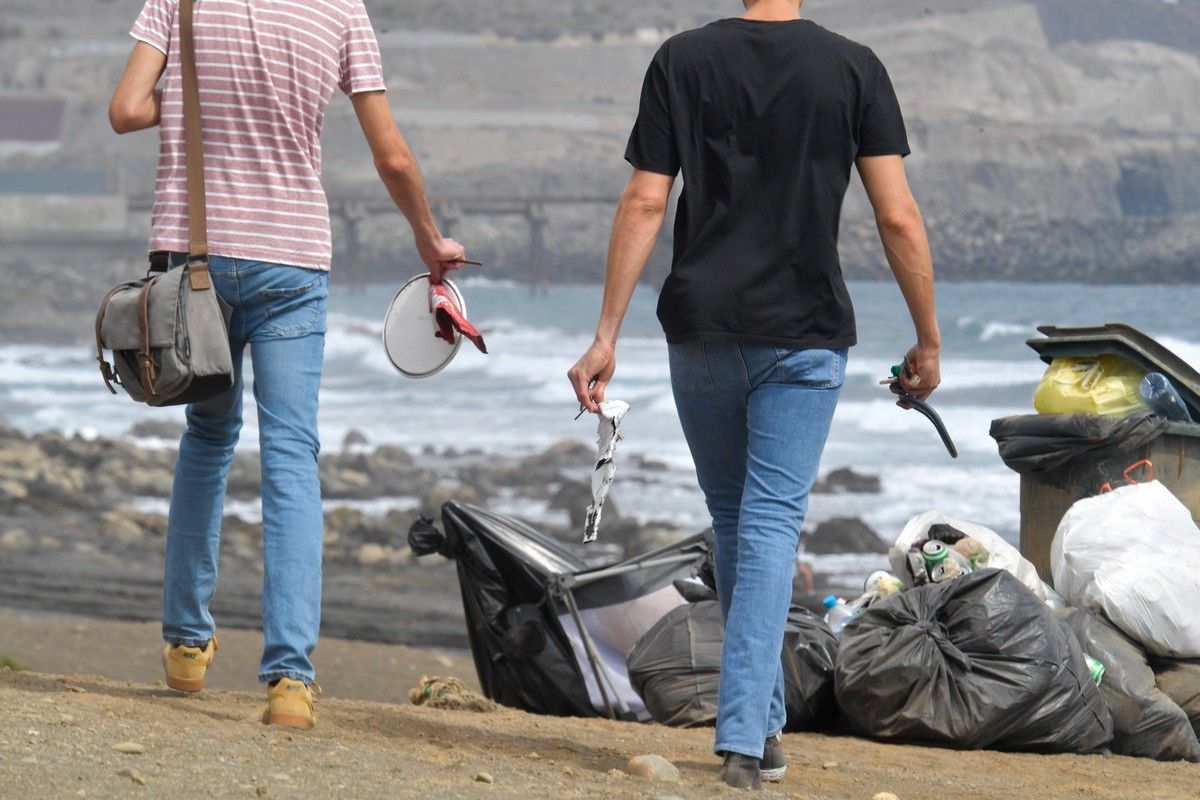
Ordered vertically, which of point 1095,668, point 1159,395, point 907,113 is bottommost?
point 1095,668

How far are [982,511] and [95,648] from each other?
9045 mm

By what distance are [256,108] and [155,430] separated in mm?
16364

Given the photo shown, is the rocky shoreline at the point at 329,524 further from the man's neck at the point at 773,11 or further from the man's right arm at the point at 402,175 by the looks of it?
the man's neck at the point at 773,11

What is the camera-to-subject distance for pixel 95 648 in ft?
19.2

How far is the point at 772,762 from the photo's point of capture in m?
2.55

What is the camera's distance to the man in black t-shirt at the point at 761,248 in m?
2.40

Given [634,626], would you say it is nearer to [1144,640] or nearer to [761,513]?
[1144,640]

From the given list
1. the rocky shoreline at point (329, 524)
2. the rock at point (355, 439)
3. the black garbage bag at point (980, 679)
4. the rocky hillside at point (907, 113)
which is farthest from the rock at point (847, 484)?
the rocky hillside at point (907, 113)

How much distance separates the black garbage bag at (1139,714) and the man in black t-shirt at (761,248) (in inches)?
44.0

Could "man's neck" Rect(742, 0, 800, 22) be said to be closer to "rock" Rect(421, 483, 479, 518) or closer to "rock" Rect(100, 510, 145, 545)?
"rock" Rect(100, 510, 145, 545)

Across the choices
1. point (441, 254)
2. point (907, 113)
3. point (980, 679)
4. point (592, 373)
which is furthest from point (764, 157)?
point (907, 113)

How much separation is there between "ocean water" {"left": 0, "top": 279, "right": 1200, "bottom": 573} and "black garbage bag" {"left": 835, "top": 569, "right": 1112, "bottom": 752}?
22.7 ft

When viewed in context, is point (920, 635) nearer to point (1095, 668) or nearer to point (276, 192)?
point (1095, 668)

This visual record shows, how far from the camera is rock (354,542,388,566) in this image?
10.3 meters
